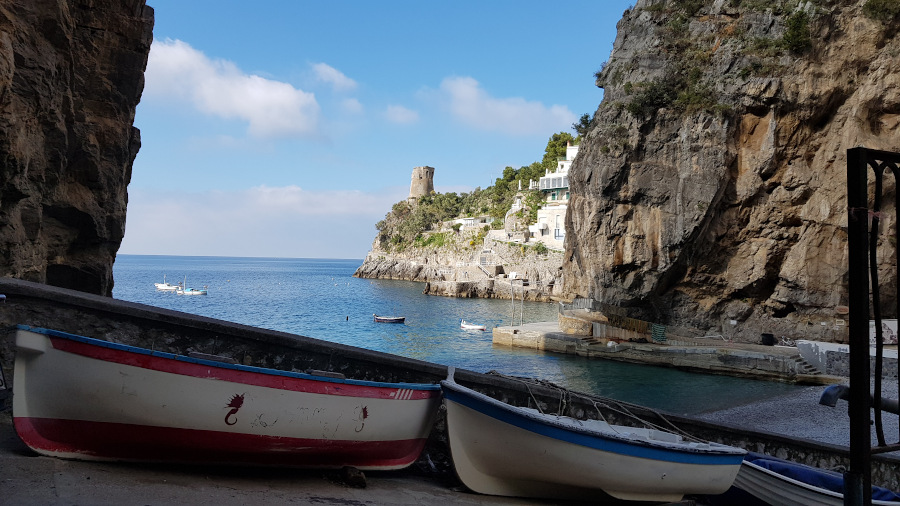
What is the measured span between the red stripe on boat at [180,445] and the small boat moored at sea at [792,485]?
4.30m

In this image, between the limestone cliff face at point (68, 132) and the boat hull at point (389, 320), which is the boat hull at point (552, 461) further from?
the boat hull at point (389, 320)

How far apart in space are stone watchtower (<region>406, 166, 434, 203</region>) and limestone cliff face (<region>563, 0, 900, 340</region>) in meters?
104

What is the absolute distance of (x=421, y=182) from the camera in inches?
5536

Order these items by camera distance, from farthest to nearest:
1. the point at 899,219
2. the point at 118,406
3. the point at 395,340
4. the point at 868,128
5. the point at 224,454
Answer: the point at 395,340
the point at 868,128
the point at 224,454
the point at 118,406
the point at 899,219

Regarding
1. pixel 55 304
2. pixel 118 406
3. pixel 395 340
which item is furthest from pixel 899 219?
pixel 395 340

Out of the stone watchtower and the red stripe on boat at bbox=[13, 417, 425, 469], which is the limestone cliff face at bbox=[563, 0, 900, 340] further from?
the stone watchtower

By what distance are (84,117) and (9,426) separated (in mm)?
6412

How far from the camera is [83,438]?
486 centimetres

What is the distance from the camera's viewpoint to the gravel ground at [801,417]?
47.0 feet

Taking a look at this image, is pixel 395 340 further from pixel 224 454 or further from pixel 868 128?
pixel 224 454

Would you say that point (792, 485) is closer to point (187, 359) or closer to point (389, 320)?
point (187, 359)

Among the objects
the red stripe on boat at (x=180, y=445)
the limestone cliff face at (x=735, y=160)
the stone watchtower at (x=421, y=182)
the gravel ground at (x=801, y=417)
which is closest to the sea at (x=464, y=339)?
the gravel ground at (x=801, y=417)

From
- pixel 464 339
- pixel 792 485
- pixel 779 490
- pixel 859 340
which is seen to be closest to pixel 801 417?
pixel 779 490

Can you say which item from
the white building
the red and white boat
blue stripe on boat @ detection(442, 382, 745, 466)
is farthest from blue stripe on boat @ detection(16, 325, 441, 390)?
the white building
